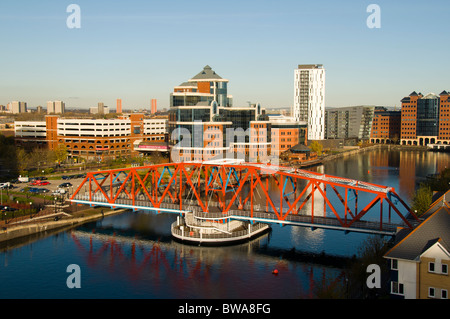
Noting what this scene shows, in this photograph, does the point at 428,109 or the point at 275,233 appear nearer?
the point at 275,233

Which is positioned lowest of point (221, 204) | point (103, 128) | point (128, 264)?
point (128, 264)

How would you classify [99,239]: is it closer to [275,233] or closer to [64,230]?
[64,230]

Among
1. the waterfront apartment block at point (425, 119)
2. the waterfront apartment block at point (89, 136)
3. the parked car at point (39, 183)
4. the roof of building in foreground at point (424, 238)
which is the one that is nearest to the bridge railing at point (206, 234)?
the roof of building in foreground at point (424, 238)

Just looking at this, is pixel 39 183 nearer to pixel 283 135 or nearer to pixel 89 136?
pixel 89 136

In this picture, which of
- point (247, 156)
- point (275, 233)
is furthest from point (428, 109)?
point (275, 233)

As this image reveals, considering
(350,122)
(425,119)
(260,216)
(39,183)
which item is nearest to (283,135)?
(39,183)

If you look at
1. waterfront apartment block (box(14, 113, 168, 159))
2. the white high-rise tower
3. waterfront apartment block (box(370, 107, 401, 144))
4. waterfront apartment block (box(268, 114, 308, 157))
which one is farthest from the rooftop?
waterfront apartment block (box(370, 107, 401, 144))

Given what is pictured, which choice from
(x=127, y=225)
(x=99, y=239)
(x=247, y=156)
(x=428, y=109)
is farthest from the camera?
(x=428, y=109)
